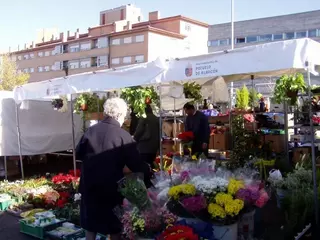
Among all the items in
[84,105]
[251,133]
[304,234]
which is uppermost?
[84,105]

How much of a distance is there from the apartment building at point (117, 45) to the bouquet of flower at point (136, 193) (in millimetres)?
39110

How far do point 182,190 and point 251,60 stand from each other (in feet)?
5.65

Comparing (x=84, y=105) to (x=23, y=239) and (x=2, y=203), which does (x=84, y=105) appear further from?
(x=23, y=239)

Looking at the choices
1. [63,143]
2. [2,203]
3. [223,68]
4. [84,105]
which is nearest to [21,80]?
[63,143]

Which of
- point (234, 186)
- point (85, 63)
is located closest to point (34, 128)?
point (234, 186)

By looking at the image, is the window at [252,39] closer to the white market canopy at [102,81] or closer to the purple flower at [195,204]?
the white market canopy at [102,81]

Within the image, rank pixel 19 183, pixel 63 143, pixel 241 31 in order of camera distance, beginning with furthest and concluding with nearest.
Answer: pixel 241 31 → pixel 63 143 → pixel 19 183

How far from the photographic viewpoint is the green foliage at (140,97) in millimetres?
5934

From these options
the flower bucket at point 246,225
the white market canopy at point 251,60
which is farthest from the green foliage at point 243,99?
the flower bucket at point 246,225

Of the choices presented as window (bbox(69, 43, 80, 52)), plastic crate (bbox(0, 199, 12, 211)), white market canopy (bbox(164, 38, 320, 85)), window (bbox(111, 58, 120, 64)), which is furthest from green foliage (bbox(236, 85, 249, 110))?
window (bbox(69, 43, 80, 52))

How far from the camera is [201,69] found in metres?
4.09

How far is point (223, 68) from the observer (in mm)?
3869

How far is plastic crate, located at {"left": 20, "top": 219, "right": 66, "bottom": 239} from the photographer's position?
4305 mm

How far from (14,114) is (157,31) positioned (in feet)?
127
